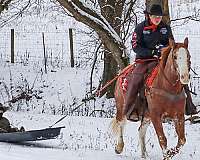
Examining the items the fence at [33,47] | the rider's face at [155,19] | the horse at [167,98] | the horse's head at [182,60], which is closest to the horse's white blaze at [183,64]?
the horse's head at [182,60]

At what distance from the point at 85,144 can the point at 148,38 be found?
2.70m

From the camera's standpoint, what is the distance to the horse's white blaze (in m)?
6.38

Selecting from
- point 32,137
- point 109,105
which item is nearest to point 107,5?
point 109,105

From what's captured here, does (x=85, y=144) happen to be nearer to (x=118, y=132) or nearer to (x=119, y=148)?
(x=118, y=132)

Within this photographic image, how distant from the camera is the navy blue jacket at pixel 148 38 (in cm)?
779

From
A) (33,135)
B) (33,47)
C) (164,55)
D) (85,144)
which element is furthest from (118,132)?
(33,47)

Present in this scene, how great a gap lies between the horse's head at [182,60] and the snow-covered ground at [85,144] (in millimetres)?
1973

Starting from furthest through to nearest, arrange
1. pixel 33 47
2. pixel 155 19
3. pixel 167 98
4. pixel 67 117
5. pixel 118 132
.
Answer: pixel 33 47 < pixel 67 117 < pixel 118 132 < pixel 155 19 < pixel 167 98

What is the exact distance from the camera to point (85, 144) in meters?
9.45

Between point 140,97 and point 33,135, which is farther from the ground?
point 140,97

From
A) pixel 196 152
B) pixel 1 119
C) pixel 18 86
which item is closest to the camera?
pixel 196 152

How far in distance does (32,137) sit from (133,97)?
2.11 metres

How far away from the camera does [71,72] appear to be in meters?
21.8

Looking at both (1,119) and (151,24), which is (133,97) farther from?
(1,119)
